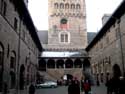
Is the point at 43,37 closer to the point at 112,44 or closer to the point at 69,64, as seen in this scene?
the point at 69,64

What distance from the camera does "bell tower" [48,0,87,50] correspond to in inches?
2383

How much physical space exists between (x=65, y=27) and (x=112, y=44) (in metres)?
30.8

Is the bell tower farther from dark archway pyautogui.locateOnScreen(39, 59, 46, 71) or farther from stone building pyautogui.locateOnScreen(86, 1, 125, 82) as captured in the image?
stone building pyautogui.locateOnScreen(86, 1, 125, 82)

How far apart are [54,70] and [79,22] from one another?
16.1 metres

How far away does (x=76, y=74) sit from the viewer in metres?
50.9

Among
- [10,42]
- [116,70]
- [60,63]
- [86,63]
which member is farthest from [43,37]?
[10,42]

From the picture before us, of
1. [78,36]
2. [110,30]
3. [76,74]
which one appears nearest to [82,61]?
[76,74]

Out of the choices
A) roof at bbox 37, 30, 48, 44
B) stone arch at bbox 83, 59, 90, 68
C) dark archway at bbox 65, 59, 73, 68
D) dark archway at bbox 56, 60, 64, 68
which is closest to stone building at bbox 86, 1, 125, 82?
stone arch at bbox 83, 59, 90, 68

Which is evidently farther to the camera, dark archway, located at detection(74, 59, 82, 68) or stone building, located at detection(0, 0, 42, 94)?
dark archway, located at detection(74, 59, 82, 68)

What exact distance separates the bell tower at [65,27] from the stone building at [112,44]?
737 inches

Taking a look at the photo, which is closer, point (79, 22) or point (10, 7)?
point (10, 7)

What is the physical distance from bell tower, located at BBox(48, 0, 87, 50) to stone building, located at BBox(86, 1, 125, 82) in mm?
18707

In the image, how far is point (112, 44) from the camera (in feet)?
104

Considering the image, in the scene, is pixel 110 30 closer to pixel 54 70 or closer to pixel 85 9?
pixel 54 70
